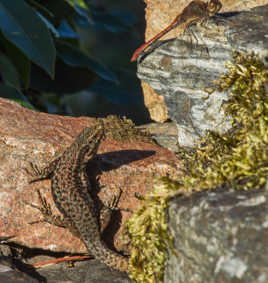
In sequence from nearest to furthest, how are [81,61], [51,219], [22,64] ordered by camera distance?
Answer: [51,219], [22,64], [81,61]

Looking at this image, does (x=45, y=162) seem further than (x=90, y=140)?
Yes

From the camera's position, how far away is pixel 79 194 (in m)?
3.30

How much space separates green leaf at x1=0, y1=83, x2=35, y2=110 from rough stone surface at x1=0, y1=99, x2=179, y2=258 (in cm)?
111

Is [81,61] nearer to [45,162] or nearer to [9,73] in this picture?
[9,73]

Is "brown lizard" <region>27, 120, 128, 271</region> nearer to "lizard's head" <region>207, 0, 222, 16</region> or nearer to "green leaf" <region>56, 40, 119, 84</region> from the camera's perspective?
"lizard's head" <region>207, 0, 222, 16</region>

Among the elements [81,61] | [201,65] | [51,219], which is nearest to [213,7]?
[201,65]

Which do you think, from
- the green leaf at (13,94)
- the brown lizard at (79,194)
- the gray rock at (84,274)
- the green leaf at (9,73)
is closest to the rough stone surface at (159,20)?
the brown lizard at (79,194)

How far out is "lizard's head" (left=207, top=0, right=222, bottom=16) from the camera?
3.55m

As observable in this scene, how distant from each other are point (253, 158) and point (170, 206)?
473mm

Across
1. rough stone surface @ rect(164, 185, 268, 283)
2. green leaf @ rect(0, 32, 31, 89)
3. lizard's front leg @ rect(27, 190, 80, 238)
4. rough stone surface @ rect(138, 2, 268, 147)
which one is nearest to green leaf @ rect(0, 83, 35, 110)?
green leaf @ rect(0, 32, 31, 89)

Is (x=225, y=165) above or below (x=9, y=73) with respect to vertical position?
above

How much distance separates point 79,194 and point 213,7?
5.75 ft

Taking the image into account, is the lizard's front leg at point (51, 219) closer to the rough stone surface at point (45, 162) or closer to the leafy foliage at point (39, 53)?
the rough stone surface at point (45, 162)

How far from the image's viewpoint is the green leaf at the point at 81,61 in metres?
6.10
